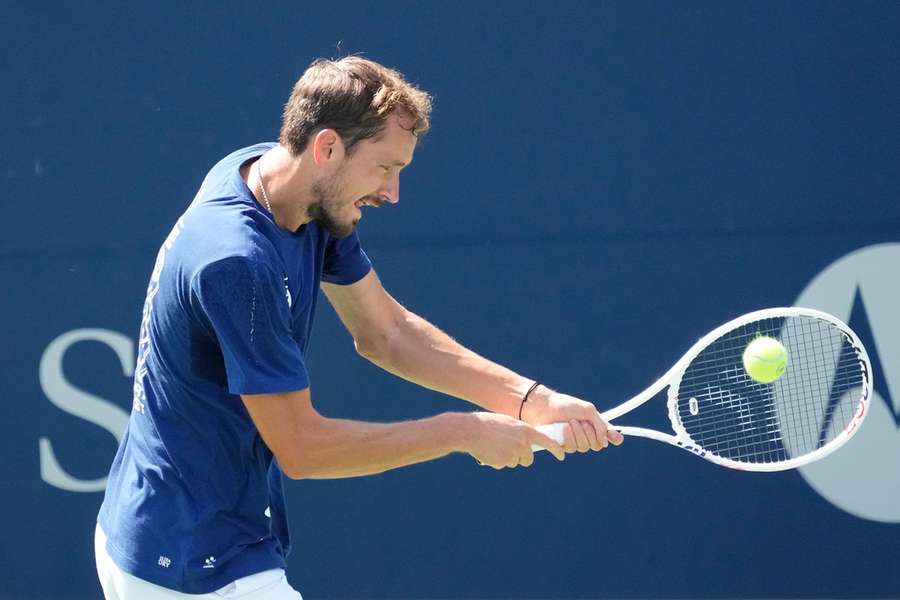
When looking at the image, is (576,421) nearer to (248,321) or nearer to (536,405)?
(536,405)

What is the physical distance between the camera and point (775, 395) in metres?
4.02

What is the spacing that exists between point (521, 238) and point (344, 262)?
1519 millimetres

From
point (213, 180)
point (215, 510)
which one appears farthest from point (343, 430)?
point (213, 180)

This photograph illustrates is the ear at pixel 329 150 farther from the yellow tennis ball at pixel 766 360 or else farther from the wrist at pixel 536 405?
the yellow tennis ball at pixel 766 360

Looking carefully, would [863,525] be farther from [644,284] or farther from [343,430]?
[343,430]

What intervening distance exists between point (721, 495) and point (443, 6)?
1.78 m

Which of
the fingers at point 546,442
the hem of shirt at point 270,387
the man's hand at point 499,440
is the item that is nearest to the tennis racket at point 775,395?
the fingers at point 546,442

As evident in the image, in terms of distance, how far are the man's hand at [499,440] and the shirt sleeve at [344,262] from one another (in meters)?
0.44

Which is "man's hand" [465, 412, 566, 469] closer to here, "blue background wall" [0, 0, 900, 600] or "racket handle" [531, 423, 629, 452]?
"racket handle" [531, 423, 629, 452]

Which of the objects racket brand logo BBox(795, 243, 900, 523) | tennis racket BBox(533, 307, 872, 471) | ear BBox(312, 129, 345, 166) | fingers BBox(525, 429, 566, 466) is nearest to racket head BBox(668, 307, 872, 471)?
tennis racket BBox(533, 307, 872, 471)

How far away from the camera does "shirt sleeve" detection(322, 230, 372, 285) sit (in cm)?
281

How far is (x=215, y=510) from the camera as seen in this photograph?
249 centimetres

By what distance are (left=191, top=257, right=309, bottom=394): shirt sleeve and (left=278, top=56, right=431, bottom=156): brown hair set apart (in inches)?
12.5

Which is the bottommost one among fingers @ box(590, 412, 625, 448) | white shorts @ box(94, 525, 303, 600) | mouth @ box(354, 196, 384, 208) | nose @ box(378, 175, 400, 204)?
white shorts @ box(94, 525, 303, 600)
